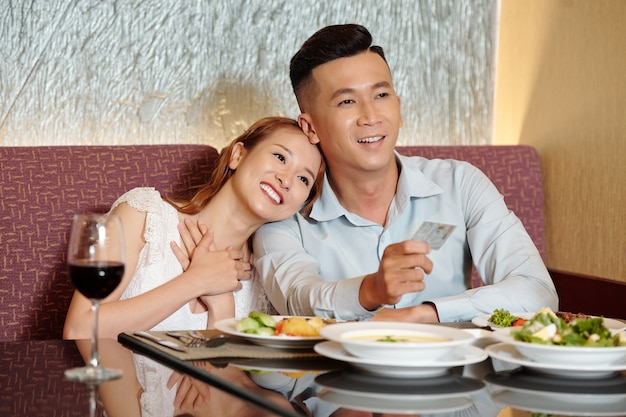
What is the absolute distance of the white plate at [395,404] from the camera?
3.04 ft

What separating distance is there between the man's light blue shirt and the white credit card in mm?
45

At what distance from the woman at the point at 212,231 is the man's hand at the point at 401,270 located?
0.44m

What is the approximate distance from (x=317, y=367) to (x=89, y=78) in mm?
1786

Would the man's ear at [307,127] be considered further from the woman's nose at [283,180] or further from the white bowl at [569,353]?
the white bowl at [569,353]

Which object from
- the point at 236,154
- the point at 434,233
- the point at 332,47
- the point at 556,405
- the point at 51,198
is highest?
the point at 332,47

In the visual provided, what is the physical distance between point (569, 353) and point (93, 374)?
0.62 metres

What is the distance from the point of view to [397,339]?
1.14 meters

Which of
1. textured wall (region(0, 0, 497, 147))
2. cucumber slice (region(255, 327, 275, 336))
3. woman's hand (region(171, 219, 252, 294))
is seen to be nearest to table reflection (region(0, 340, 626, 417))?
cucumber slice (region(255, 327, 275, 336))

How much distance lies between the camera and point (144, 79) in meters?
2.71

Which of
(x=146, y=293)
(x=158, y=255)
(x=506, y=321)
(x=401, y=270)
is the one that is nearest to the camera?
(x=506, y=321)

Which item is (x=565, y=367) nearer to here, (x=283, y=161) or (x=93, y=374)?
(x=93, y=374)

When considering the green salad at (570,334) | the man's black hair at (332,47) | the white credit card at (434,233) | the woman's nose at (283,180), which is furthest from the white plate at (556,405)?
the man's black hair at (332,47)

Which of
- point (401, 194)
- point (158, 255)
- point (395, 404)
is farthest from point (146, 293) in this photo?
point (395, 404)

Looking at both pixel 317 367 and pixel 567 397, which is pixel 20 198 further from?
pixel 567 397
